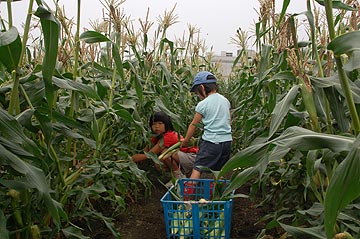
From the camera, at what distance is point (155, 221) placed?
3.58 m

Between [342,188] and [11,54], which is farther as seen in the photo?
[11,54]

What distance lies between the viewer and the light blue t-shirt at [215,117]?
4164 mm

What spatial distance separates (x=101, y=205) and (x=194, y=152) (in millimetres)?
1502

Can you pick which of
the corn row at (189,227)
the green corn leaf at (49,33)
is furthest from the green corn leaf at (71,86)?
the corn row at (189,227)

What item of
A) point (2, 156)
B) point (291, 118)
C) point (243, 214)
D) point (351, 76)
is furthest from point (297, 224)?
point (2, 156)

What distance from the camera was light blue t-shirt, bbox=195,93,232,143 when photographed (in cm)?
416

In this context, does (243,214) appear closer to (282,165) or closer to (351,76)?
(282,165)

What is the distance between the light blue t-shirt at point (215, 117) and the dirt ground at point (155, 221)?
2.21ft

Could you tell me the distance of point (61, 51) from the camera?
2428 mm

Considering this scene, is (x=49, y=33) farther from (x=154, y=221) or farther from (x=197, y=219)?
(x=154, y=221)

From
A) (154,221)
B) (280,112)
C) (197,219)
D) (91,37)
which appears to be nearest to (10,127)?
(91,37)

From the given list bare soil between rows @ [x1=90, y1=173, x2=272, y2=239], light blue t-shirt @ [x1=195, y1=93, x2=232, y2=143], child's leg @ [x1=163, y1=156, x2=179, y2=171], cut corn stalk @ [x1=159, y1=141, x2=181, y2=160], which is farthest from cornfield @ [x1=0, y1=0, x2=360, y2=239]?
child's leg @ [x1=163, y1=156, x2=179, y2=171]

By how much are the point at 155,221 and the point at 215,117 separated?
1.21 metres

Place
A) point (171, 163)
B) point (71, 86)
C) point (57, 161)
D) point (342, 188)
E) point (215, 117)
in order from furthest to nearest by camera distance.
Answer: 1. point (171, 163)
2. point (215, 117)
3. point (57, 161)
4. point (71, 86)
5. point (342, 188)
